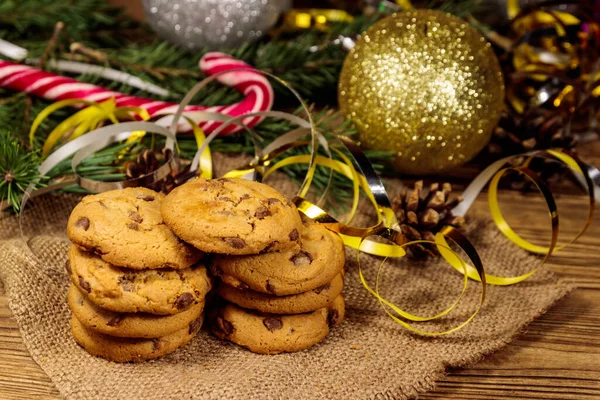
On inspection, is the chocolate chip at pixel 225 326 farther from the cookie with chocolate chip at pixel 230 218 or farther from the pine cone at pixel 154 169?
the pine cone at pixel 154 169

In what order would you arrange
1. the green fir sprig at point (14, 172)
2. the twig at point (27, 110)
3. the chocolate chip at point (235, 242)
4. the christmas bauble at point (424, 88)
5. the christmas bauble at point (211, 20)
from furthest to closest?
the christmas bauble at point (211, 20)
the twig at point (27, 110)
the christmas bauble at point (424, 88)
the green fir sprig at point (14, 172)
the chocolate chip at point (235, 242)

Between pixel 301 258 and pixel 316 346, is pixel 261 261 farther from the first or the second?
pixel 316 346

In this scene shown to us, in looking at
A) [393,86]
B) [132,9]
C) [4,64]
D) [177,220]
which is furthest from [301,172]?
[132,9]

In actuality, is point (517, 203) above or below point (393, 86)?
below

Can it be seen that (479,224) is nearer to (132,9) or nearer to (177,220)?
(177,220)

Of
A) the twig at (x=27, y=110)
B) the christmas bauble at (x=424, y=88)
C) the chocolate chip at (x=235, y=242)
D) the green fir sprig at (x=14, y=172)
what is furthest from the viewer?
the twig at (x=27, y=110)

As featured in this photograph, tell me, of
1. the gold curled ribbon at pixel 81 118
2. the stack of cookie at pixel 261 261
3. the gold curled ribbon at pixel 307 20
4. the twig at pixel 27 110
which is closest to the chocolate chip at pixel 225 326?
the stack of cookie at pixel 261 261

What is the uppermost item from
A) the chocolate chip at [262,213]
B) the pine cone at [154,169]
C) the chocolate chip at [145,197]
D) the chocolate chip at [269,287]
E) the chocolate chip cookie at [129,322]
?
the chocolate chip at [262,213]
